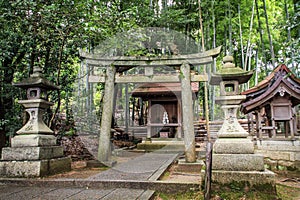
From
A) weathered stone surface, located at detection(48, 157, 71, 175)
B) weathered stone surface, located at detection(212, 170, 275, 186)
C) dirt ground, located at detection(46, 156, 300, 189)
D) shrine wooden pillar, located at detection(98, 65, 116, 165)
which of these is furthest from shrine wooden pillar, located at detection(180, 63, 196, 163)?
weathered stone surface, located at detection(48, 157, 71, 175)

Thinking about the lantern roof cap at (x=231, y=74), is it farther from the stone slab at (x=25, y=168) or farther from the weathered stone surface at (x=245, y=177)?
the stone slab at (x=25, y=168)

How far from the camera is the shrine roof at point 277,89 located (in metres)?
7.48

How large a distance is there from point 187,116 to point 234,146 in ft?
6.42

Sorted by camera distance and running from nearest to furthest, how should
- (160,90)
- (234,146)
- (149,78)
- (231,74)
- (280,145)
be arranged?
(234,146) < (231,74) < (149,78) < (280,145) < (160,90)

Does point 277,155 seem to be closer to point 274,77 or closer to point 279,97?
point 279,97

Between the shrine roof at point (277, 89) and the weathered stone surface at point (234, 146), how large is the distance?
455 cm

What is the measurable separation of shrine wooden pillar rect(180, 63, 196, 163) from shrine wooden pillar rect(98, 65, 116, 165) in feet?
6.28

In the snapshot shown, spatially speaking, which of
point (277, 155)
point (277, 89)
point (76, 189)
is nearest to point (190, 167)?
point (76, 189)

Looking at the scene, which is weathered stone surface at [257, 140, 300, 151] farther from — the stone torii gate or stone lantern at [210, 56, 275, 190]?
stone lantern at [210, 56, 275, 190]

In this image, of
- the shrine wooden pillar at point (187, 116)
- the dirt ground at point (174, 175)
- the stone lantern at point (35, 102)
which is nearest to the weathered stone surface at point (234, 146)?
the dirt ground at point (174, 175)

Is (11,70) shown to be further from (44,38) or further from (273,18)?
(273,18)

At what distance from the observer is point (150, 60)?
5.98 meters

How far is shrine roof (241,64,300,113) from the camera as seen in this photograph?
7484mm

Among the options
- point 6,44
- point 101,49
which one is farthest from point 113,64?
point 6,44
